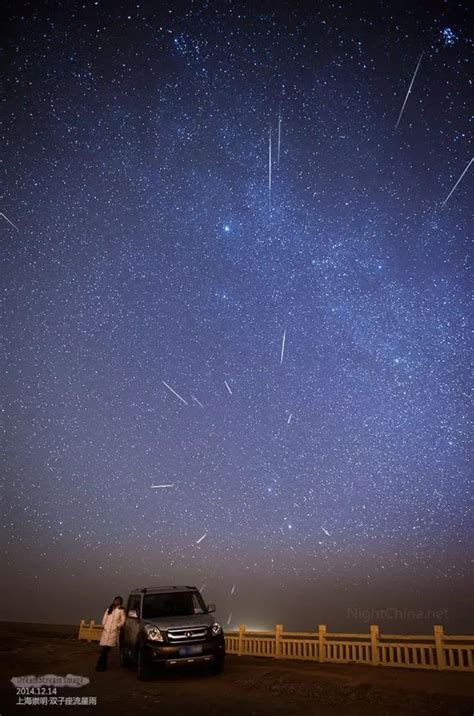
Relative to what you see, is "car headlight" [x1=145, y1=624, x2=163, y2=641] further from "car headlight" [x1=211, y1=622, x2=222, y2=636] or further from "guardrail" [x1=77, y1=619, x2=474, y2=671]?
"guardrail" [x1=77, y1=619, x2=474, y2=671]

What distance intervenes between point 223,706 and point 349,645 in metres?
7.72

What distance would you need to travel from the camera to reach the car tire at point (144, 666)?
10547mm

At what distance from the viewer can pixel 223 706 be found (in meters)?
8.05

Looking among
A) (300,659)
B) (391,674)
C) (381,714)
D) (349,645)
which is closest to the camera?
(381,714)

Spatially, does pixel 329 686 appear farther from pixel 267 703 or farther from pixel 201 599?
pixel 201 599

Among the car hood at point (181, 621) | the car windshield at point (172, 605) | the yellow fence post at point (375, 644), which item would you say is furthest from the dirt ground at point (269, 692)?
the car windshield at point (172, 605)

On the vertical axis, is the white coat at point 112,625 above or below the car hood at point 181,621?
below

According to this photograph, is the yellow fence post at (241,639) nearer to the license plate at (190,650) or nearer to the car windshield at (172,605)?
the car windshield at (172,605)

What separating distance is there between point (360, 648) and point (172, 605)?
6.00m

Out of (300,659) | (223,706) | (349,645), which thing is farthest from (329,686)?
(300,659)

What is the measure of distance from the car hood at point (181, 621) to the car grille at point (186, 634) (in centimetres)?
10

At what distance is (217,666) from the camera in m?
11.2

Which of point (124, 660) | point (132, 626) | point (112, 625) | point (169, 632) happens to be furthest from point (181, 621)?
point (124, 660)

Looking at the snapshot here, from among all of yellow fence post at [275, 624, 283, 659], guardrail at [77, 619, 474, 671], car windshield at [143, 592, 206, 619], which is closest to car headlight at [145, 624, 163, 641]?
car windshield at [143, 592, 206, 619]
